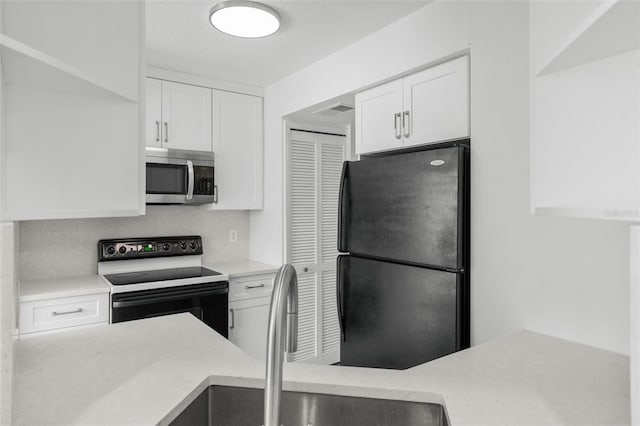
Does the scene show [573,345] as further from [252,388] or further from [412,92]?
[412,92]

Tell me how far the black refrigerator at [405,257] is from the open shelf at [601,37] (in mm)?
734

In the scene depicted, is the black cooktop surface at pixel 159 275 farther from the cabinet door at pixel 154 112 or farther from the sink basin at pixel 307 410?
the sink basin at pixel 307 410

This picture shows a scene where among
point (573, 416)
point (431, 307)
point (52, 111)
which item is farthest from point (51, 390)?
point (431, 307)

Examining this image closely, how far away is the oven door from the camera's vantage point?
242cm

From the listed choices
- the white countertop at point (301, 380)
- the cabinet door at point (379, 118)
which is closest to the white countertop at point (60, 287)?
the white countertop at point (301, 380)

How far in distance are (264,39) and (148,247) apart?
172 cm

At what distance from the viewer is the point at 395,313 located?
1.96 metres

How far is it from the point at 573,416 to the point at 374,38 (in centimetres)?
199

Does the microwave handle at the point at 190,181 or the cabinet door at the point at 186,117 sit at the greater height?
the cabinet door at the point at 186,117

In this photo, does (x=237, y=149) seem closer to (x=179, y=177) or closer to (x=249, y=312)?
(x=179, y=177)

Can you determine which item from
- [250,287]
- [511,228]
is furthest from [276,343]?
[250,287]

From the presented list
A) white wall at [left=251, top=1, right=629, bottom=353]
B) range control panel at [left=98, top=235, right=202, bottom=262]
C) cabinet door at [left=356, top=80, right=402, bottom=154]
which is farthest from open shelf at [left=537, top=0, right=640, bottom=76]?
range control panel at [left=98, top=235, right=202, bottom=262]

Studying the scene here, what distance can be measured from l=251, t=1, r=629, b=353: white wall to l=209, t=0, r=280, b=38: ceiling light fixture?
2.22ft

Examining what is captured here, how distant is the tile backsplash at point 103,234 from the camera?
8.86 ft
